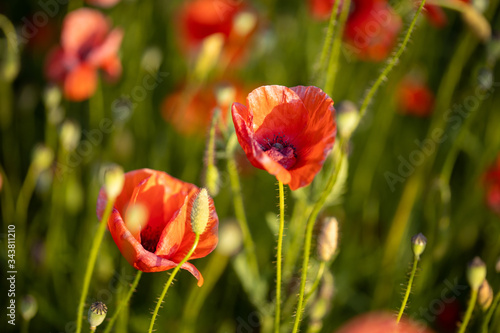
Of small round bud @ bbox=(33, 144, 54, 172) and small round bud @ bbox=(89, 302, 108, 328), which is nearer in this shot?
small round bud @ bbox=(89, 302, 108, 328)

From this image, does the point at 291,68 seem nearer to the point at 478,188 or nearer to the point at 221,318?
the point at 478,188

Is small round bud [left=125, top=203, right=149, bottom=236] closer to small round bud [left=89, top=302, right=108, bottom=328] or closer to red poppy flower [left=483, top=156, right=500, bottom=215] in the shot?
small round bud [left=89, top=302, right=108, bottom=328]

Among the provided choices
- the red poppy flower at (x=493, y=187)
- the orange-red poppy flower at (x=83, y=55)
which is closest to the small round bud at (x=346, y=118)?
the orange-red poppy flower at (x=83, y=55)

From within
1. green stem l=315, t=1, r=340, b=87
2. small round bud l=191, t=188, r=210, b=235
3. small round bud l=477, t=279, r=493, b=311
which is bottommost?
small round bud l=477, t=279, r=493, b=311

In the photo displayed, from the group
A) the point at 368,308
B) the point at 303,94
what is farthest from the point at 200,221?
the point at 368,308

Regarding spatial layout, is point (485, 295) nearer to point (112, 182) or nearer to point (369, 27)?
point (112, 182)

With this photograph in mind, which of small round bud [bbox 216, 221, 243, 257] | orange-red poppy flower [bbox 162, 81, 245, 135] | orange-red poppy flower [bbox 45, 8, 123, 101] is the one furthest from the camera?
orange-red poppy flower [bbox 162, 81, 245, 135]

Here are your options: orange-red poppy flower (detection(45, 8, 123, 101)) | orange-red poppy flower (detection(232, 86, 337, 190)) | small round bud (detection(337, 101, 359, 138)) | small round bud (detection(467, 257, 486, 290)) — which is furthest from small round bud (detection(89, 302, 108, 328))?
orange-red poppy flower (detection(45, 8, 123, 101))
